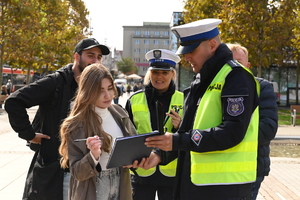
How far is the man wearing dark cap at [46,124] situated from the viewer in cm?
337

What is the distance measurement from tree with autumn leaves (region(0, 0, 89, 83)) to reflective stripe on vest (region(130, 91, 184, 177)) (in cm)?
1914

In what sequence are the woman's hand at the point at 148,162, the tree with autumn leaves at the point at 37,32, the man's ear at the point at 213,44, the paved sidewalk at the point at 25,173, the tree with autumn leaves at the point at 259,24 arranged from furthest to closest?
the tree with autumn leaves at the point at 37,32 < the tree with autumn leaves at the point at 259,24 < the paved sidewalk at the point at 25,173 < the woman's hand at the point at 148,162 < the man's ear at the point at 213,44

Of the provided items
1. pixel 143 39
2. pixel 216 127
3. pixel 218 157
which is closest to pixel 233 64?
pixel 216 127

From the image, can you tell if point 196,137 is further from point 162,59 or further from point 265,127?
point 162,59

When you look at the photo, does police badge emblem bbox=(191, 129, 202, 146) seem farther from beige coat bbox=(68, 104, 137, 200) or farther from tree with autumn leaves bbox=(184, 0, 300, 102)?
tree with autumn leaves bbox=(184, 0, 300, 102)

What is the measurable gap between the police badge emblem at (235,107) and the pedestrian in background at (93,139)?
86cm

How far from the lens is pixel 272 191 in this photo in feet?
22.5

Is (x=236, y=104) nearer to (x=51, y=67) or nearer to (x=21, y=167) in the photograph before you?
(x=21, y=167)

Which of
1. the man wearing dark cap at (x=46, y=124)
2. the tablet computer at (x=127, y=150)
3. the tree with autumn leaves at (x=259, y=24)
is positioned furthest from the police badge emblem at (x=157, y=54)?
the tree with autumn leaves at (x=259, y=24)

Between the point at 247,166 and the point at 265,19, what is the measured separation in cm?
1863

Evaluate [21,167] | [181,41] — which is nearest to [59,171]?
[181,41]

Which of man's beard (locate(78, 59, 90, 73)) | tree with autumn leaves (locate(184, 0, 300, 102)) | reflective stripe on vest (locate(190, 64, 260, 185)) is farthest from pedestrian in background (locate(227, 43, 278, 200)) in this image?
tree with autumn leaves (locate(184, 0, 300, 102))

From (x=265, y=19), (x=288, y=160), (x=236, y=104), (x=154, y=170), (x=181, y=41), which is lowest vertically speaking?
(x=288, y=160)

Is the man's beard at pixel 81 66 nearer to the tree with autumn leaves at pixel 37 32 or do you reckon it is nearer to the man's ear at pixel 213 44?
the man's ear at pixel 213 44
